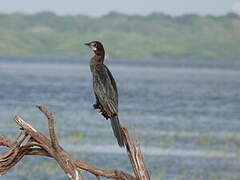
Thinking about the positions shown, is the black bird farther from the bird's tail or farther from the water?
the water

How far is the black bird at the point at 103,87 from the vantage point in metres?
8.57

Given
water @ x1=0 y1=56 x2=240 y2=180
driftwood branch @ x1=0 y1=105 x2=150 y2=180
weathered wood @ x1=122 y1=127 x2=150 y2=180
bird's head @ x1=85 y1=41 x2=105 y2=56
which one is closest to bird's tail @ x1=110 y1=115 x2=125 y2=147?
weathered wood @ x1=122 y1=127 x2=150 y2=180

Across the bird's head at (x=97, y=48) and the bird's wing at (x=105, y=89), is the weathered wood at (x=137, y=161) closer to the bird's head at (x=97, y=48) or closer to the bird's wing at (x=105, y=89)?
the bird's wing at (x=105, y=89)

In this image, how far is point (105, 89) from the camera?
875 centimetres

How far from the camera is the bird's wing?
859 centimetres

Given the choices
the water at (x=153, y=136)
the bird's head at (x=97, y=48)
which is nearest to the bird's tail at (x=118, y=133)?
the bird's head at (x=97, y=48)

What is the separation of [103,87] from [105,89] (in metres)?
0.04

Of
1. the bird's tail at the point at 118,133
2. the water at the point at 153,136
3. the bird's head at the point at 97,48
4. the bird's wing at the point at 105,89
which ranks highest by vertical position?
the bird's head at the point at 97,48

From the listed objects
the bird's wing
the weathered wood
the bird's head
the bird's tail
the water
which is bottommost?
the water

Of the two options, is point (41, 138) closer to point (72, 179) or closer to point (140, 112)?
point (72, 179)

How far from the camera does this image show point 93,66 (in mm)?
9008

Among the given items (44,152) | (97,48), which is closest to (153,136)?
(97,48)

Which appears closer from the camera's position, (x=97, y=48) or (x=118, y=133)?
(x=118, y=133)

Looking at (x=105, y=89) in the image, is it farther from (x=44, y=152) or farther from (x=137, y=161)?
(x=44, y=152)
